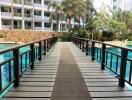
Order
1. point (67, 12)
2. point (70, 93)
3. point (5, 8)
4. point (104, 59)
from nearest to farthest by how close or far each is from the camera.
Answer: point (70, 93) → point (104, 59) → point (67, 12) → point (5, 8)

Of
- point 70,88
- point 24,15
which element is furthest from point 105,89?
point 24,15

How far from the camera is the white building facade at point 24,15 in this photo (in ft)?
105

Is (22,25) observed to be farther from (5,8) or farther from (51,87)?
(51,87)

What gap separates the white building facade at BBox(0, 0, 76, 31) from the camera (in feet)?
105

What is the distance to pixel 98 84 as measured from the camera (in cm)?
420

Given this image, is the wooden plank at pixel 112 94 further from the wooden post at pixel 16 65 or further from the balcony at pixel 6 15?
the balcony at pixel 6 15

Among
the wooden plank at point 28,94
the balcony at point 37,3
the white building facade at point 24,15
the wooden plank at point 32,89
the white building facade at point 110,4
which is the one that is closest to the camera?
the wooden plank at point 28,94

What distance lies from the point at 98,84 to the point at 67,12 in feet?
76.1

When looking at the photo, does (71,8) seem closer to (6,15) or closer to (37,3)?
(6,15)

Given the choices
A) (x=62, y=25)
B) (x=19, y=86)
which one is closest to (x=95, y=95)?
(x=19, y=86)

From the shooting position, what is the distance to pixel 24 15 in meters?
34.5

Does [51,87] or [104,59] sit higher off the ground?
[104,59]

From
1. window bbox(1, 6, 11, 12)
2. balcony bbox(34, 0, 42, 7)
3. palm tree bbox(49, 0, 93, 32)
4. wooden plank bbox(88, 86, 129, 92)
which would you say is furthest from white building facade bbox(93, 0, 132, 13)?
wooden plank bbox(88, 86, 129, 92)

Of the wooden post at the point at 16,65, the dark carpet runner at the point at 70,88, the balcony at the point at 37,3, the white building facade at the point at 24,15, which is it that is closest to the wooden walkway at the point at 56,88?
the dark carpet runner at the point at 70,88
